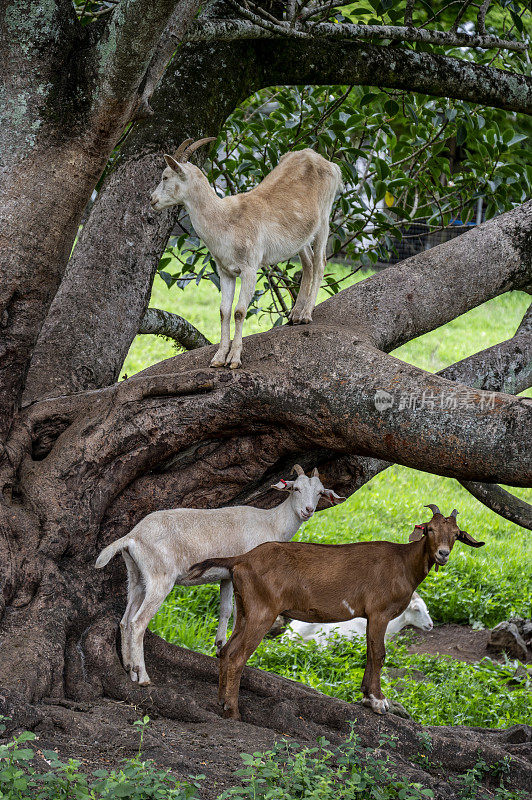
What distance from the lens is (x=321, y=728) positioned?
171 inches

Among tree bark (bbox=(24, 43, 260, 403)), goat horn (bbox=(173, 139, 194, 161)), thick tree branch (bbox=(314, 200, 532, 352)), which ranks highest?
goat horn (bbox=(173, 139, 194, 161))

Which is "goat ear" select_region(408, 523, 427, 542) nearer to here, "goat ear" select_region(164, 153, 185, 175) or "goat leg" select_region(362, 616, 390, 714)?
"goat leg" select_region(362, 616, 390, 714)

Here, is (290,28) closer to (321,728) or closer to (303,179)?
(303,179)

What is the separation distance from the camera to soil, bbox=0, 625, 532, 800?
3.80 metres

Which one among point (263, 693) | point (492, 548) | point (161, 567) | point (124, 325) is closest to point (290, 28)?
point (124, 325)

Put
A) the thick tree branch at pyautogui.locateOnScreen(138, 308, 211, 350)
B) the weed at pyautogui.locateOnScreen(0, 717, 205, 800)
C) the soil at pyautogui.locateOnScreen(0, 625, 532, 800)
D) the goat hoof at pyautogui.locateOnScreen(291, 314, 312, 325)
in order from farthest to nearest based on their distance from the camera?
the thick tree branch at pyautogui.locateOnScreen(138, 308, 211, 350) → the goat hoof at pyautogui.locateOnScreen(291, 314, 312, 325) → the soil at pyautogui.locateOnScreen(0, 625, 532, 800) → the weed at pyautogui.locateOnScreen(0, 717, 205, 800)

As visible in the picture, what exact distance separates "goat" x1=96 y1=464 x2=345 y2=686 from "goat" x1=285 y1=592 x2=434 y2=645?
10.7 ft

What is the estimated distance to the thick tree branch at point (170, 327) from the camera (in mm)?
7012

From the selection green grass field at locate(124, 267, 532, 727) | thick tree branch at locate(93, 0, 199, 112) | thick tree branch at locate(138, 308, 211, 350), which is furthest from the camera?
thick tree branch at locate(138, 308, 211, 350)

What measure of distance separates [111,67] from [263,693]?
10.6 feet

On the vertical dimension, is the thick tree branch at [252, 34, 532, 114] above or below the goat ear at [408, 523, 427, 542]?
above

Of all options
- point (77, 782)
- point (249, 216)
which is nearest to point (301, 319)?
point (249, 216)

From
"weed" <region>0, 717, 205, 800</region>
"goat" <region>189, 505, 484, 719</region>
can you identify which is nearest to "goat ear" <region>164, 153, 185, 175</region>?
"goat" <region>189, 505, 484, 719</region>

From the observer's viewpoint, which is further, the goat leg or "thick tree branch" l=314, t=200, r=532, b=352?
"thick tree branch" l=314, t=200, r=532, b=352
